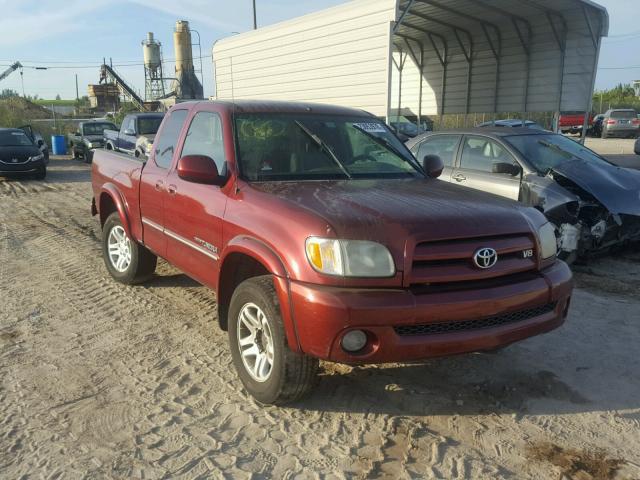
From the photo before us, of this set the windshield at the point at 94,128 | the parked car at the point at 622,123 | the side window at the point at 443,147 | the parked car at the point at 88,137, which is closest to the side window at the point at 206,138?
the side window at the point at 443,147

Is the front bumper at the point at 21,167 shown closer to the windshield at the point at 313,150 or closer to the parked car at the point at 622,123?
the windshield at the point at 313,150

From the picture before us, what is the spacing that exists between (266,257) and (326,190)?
0.68 m

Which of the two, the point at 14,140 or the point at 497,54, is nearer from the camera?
the point at 14,140

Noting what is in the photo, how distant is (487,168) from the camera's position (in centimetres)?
702

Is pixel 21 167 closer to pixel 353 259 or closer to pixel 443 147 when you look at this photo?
pixel 443 147

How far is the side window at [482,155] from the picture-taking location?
6.86m

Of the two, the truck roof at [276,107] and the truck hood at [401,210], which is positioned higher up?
the truck roof at [276,107]

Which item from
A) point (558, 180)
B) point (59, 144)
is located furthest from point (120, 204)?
point (59, 144)

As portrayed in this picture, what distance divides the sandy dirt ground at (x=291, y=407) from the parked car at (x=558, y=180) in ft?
4.28

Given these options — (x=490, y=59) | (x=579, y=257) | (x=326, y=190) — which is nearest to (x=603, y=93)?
(x=490, y=59)

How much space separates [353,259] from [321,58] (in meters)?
10.2

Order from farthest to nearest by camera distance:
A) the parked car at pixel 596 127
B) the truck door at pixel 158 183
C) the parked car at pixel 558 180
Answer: the parked car at pixel 596 127 → the parked car at pixel 558 180 → the truck door at pixel 158 183

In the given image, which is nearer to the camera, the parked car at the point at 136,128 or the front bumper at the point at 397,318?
the front bumper at the point at 397,318

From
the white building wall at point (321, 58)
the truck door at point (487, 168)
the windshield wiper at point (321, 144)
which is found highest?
the white building wall at point (321, 58)
